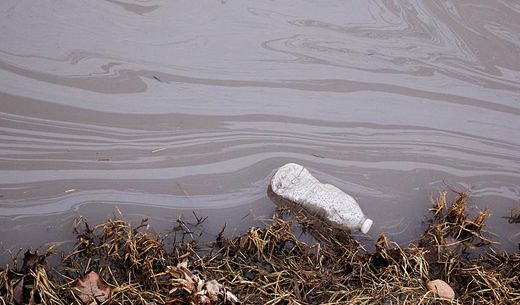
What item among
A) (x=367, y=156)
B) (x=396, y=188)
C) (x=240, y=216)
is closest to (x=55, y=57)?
(x=240, y=216)

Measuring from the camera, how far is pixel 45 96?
1.96 meters

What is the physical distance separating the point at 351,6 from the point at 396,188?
0.74m

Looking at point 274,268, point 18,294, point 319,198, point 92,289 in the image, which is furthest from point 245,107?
point 18,294

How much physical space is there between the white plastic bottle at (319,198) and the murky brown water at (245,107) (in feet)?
0.24

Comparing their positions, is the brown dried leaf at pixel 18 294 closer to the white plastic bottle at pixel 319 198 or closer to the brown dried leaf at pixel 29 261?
the brown dried leaf at pixel 29 261

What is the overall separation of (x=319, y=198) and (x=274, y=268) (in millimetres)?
280

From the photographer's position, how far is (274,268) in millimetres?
1858

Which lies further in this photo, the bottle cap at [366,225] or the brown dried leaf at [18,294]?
the bottle cap at [366,225]

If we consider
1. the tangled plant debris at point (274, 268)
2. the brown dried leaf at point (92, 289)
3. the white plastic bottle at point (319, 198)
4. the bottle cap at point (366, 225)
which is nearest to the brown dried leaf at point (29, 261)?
the tangled plant debris at point (274, 268)

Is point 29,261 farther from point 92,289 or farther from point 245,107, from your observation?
point 245,107

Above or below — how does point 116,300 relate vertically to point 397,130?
below

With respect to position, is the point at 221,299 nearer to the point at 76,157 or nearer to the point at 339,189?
the point at 339,189

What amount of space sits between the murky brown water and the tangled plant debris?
86 mm

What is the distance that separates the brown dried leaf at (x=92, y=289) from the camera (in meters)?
1.70
